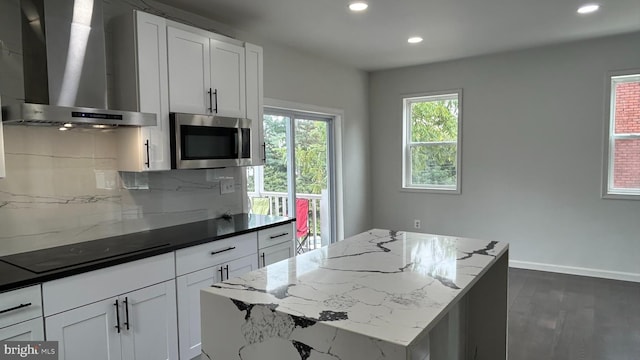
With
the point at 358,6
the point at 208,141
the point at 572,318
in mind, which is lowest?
the point at 572,318

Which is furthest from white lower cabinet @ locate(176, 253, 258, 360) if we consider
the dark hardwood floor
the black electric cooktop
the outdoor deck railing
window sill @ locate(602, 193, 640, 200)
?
window sill @ locate(602, 193, 640, 200)

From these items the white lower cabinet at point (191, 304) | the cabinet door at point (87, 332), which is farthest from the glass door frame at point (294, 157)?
the cabinet door at point (87, 332)

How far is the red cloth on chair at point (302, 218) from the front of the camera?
192 inches

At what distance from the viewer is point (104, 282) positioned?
7.07 ft

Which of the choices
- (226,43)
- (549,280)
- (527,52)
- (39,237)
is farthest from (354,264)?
(527,52)

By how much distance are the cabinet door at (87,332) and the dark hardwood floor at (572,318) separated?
102 inches

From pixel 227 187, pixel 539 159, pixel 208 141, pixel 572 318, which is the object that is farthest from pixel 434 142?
pixel 208 141

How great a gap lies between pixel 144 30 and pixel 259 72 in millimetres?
1075

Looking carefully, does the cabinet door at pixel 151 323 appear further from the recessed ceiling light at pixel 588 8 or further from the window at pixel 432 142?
the window at pixel 432 142

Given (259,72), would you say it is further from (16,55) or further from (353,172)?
(353,172)

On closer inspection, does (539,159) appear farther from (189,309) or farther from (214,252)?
(189,309)

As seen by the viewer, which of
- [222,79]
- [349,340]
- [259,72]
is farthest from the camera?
[259,72]

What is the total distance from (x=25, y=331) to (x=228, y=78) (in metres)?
2.13

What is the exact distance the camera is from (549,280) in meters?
4.46
